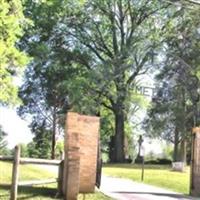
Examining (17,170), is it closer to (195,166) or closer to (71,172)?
(71,172)

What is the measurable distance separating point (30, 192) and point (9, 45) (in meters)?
8.13

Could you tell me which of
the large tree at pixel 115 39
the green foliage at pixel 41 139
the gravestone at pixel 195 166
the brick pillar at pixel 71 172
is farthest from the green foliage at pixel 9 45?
the green foliage at pixel 41 139

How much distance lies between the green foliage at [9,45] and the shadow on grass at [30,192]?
6.21 m

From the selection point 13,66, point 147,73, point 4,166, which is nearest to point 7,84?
point 13,66

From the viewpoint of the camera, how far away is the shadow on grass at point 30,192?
53.8 feet

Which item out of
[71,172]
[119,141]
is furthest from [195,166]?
[119,141]

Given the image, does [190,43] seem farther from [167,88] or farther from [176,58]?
[167,88]

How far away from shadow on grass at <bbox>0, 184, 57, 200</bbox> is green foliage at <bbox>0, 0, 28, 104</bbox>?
6206 millimetres

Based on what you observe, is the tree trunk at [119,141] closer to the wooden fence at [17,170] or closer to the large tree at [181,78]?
the large tree at [181,78]

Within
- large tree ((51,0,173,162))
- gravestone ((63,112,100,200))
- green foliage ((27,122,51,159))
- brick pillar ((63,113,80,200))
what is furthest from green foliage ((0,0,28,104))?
green foliage ((27,122,51,159))

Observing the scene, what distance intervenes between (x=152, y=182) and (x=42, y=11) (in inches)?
1382

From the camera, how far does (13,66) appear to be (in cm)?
2639

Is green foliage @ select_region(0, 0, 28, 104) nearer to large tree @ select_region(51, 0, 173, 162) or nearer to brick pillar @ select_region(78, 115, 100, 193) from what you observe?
brick pillar @ select_region(78, 115, 100, 193)

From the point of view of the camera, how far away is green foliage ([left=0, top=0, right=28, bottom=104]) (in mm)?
22703
